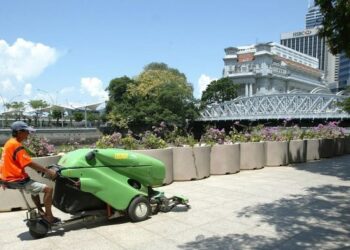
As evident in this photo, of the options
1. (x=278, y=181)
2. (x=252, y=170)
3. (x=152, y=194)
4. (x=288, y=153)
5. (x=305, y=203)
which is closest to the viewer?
(x=152, y=194)

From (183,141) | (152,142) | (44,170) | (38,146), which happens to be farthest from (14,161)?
(183,141)

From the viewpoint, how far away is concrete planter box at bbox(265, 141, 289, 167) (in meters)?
13.6

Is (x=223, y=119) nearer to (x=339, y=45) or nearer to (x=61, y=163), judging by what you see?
(x=339, y=45)

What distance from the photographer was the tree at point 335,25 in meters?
10.2

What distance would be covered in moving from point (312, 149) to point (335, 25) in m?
6.18

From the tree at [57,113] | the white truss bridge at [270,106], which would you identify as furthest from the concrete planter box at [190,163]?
the tree at [57,113]

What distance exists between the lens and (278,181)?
1060 cm

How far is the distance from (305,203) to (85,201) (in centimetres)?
443

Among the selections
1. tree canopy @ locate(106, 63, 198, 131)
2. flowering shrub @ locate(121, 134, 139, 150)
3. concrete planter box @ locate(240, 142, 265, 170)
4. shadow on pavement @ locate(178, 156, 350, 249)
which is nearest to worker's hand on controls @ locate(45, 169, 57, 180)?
shadow on pavement @ locate(178, 156, 350, 249)

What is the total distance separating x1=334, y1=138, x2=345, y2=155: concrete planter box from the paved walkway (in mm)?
8448

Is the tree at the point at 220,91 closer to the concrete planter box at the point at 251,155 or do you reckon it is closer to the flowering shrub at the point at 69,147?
the concrete planter box at the point at 251,155

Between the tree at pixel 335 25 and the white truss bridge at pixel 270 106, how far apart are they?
56.5 meters

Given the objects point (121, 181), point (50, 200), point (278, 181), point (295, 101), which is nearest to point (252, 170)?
point (278, 181)

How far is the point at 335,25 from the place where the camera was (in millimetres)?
10961
